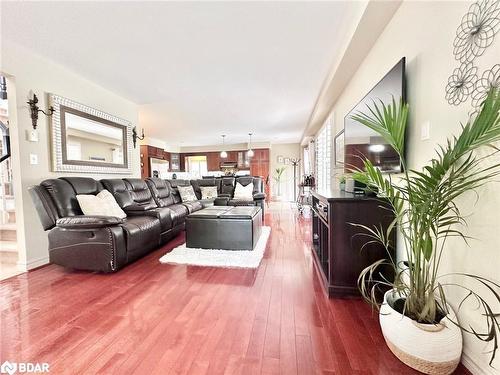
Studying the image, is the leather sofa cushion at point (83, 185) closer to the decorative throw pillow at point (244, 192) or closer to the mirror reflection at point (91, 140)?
the mirror reflection at point (91, 140)

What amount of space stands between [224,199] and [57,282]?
3.13 metres

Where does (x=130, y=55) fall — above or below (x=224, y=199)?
above

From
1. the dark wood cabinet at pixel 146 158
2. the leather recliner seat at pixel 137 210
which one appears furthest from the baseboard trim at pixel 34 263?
the dark wood cabinet at pixel 146 158

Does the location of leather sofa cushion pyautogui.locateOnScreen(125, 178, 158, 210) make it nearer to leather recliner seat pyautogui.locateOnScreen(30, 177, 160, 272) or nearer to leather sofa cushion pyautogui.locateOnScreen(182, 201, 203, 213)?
leather sofa cushion pyautogui.locateOnScreen(182, 201, 203, 213)

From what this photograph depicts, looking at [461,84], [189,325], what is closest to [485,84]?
[461,84]

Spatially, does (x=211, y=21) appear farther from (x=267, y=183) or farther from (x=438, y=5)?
(x=267, y=183)

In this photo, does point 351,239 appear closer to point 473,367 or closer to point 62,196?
point 473,367

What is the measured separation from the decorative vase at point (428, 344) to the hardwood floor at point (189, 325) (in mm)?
114

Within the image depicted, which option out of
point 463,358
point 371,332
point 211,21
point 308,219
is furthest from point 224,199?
point 463,358

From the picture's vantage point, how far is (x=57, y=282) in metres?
2.13

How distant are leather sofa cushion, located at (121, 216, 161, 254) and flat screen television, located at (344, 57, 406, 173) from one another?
2.32 meters

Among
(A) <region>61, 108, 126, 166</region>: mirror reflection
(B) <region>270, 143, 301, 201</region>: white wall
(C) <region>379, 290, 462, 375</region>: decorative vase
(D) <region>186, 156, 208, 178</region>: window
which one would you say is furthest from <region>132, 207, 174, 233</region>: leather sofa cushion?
(D) <region>186, 156, 208, 178</region>: window

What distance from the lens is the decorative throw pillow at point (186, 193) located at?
4.87 meters

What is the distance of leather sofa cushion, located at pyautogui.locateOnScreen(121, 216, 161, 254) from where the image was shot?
2.43 m
